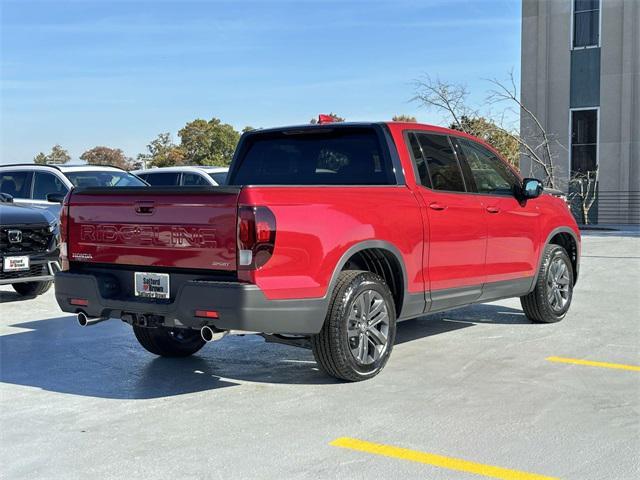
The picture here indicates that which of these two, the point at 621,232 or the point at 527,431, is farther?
the point at 621,232

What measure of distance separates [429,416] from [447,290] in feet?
6.32

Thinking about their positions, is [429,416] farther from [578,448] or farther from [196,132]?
[196,132]

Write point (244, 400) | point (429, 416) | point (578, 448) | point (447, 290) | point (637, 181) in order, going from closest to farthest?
1. point (578, 448)
2. point (429, 416)
3. point (244, 400)
4. point (447, 290)
5. point (637, 181)

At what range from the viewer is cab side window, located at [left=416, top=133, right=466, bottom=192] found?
6895 millimetres

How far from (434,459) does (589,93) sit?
83.6ft

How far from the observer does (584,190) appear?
91.0 feet

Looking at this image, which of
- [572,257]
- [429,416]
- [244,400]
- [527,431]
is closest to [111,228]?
[244,400]

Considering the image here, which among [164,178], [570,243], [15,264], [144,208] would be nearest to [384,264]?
[144,208]

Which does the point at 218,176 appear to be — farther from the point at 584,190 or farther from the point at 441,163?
the point at 584,190

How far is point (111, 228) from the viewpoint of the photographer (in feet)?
19.3

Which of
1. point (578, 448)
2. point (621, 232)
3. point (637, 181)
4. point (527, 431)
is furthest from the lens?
point (637, 181)

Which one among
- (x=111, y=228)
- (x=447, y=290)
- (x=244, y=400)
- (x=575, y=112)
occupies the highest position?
(x=575, y=112)

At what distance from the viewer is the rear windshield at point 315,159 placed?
6.67 metres

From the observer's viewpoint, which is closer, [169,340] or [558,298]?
[169,340]
